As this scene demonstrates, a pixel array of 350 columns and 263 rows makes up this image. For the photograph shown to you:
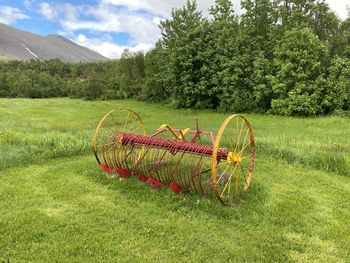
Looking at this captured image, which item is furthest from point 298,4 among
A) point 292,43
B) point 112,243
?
point 112,243

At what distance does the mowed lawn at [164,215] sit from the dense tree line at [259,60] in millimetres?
10336

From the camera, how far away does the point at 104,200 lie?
6488 millimetres

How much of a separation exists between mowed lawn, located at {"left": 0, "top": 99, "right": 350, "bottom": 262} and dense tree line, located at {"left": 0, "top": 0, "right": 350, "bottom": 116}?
33.9ft

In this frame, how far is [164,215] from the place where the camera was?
19.2ft

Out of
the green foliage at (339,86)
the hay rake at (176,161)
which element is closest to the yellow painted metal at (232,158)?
the hay rake at (176,161)

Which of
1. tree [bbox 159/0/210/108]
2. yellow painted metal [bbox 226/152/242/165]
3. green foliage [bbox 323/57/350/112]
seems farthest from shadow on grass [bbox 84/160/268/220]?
tree [bbox 159/0/210/108]

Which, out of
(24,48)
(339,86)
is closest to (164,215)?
(339,86)

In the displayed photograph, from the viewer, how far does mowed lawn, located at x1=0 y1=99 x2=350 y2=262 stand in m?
4.72

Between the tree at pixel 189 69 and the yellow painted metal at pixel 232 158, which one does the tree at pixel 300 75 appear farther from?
the yellow painted metal at pixel 232 158

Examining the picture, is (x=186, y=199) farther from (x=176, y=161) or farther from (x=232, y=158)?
(x=232, y=158)

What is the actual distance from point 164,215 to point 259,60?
54.7 ft

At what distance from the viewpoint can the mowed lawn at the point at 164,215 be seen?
4723 mm

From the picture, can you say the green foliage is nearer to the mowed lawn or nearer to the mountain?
the mowed lawn

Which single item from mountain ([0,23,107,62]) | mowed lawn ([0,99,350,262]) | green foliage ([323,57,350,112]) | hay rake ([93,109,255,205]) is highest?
mountain ([0,23,107,62])
